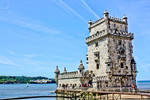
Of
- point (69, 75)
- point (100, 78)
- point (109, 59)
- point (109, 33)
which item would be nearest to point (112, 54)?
point (109, 59)

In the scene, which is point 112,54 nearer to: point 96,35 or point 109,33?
point 109,33

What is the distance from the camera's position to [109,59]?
49281mm

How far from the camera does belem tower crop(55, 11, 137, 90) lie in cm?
4969

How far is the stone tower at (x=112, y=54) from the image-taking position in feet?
163

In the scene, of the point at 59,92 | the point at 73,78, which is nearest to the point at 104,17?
the point at 73,78

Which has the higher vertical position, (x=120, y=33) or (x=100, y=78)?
(x=120, y=33)

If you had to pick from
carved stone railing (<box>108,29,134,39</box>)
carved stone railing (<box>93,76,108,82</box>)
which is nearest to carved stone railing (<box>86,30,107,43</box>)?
carved stone railing (<box>108,29,134,39</box>)

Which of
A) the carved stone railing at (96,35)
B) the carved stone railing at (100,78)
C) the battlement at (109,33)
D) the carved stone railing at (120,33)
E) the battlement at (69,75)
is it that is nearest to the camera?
the carved stone railing at (100,78)

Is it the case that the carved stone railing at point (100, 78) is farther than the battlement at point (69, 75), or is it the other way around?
the battlement at point (69, 75)

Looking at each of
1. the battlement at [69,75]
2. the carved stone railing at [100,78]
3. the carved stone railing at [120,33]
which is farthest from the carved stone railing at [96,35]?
the carved stone railing at [100,78]

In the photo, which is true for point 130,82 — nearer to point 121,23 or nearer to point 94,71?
point 94,71

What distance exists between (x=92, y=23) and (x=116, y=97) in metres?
23.7

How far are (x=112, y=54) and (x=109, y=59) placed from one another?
1711mm

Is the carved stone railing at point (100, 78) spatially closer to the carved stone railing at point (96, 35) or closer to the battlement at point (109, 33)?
the battlement at point (109, 33)
